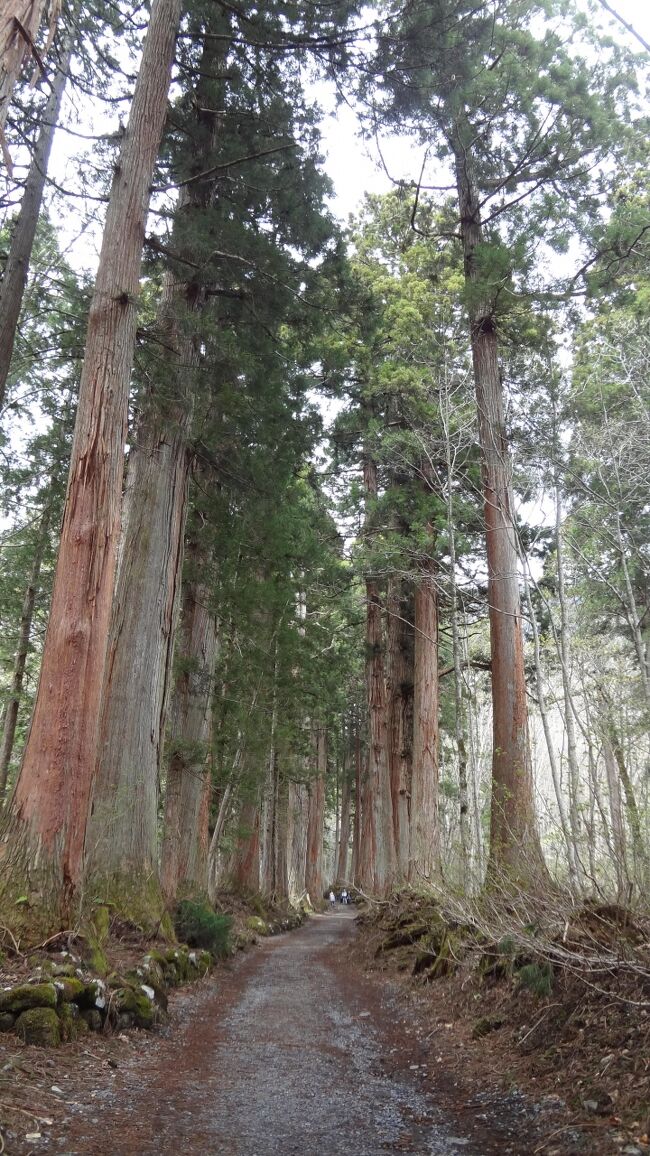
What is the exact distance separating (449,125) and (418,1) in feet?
5.07

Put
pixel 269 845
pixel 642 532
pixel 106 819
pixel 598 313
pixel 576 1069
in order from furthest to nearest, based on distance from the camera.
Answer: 1. pixel 269 845
2. pixel 642 532
3. pixel 598 313
4. pixel 106 819
5. pixel 576 1069

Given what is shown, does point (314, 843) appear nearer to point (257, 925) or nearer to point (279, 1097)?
point (257, 925)

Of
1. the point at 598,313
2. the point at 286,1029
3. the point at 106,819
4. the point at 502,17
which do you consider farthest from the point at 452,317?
the point at 286,1029

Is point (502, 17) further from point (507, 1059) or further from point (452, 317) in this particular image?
point (507, 1059)

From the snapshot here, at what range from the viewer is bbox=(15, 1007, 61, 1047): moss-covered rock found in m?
3.87

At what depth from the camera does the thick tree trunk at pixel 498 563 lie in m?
7.16

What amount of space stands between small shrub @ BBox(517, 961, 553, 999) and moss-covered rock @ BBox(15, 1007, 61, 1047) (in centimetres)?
286

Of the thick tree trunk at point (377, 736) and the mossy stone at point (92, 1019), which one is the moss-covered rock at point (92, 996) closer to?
the mossy stone at point (92, 1019)

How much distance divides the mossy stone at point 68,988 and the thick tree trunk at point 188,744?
18.7 feet

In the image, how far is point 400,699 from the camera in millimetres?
15938

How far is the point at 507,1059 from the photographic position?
4.11 m

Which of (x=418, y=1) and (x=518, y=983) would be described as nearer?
(x=518, y=983)

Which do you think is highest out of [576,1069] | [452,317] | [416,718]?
[452,317]

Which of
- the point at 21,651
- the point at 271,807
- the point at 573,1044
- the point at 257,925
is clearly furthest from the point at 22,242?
the point at 271,807
